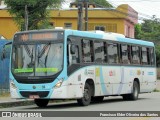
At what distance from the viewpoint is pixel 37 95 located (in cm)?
1908

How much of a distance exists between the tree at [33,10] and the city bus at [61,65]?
22442mm

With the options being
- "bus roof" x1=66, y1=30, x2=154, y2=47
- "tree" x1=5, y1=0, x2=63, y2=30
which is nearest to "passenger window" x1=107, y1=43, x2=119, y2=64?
"bus roof" x1=66, y1=30, x2=154, y2=47

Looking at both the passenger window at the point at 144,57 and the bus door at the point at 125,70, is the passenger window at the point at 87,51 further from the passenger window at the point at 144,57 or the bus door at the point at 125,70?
the passenger window at the point at 144,57

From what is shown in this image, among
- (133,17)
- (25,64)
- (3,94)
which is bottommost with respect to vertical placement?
(3,94)

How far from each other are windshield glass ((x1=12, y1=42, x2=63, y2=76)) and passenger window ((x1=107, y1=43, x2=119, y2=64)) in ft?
13.3

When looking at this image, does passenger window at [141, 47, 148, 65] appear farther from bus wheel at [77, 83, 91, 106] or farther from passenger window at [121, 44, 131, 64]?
bus wheel at [77, 83, 91, 106]

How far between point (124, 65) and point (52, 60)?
5982mm

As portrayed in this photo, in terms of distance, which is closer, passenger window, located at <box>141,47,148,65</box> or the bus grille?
the bus grille

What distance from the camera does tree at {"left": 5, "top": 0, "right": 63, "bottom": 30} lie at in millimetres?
44347

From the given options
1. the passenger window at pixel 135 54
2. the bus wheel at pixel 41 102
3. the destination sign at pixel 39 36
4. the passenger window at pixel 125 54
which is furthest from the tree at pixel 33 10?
the destination sign at pixel 39 36

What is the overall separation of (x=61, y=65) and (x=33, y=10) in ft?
89.4

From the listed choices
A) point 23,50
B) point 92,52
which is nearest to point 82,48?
point 92,52

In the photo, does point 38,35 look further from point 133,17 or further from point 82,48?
point 133,17

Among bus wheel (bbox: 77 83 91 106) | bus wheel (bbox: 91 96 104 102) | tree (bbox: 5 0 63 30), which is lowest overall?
bus wheel (bbox: 91 96 104 102)
